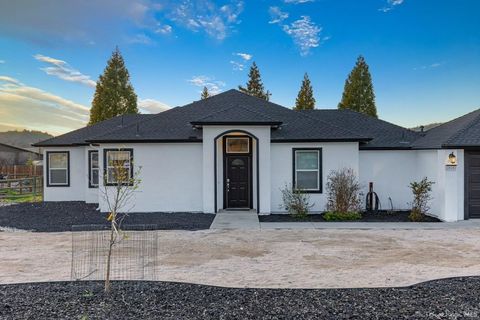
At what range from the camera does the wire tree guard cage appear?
5711 mm

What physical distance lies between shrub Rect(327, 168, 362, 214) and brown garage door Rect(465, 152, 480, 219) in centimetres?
355

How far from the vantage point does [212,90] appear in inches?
1650

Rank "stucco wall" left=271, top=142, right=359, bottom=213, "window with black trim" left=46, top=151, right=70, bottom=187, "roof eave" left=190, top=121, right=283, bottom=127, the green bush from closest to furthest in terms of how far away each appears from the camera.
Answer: the green bush
"roof eave" left=190, top=121, right=283, bottom=127
"stucco wall" left=271, top=142, right=359, bottom=213
"window with black trim" left=46, top=151, right=70, bottom=187

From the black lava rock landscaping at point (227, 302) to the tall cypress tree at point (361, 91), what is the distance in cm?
2533

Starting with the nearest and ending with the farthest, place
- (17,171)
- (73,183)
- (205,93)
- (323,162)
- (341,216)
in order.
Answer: (341,216) < (323,162) < (73,183) < (17,171) < (205,93)

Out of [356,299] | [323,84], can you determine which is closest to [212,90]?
[323,84]

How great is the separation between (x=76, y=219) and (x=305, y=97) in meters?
25.8

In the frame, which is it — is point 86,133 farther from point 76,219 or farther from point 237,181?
point 237,181

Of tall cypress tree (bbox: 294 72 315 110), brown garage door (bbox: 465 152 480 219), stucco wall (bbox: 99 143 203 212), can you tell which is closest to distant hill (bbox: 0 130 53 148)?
tall cypress tree (bbox: 294 72 315 110)

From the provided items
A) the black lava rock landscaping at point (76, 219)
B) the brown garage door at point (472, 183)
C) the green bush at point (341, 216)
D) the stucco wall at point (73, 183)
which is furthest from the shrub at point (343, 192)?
the stucco wall at point (73, 183)

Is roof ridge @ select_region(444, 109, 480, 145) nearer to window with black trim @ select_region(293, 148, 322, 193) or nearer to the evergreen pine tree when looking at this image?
window with black trim @ select_region(293, 148, 322, 193)

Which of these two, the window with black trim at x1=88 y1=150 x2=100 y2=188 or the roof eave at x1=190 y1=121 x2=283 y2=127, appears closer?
the roof eave at x1=190 y1=121 x2=283 y2=127

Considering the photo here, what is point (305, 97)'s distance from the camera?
107 feet

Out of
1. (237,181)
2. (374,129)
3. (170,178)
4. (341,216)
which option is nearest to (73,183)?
(170,178)
